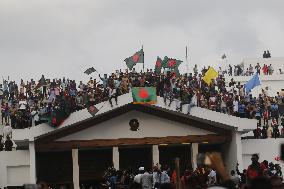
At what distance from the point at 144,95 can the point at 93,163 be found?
4.60m

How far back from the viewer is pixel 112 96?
27.9 m

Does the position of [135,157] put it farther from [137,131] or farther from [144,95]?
[144,95]

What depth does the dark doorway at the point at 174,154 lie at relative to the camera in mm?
30703

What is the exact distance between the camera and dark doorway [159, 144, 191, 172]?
30.7 m

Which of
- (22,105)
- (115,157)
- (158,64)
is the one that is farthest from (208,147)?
(22,105)

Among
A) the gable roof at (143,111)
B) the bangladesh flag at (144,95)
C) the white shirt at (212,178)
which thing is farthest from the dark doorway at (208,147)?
the white shirt at (212,178)

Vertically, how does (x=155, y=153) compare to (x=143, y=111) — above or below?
below

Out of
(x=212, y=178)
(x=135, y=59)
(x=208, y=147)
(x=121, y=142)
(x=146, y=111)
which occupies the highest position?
(x=135, y=59)

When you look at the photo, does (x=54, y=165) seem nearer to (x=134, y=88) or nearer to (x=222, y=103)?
(x=134, y=88)

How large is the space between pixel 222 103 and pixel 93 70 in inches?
271

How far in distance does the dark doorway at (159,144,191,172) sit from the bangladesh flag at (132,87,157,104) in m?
3.69

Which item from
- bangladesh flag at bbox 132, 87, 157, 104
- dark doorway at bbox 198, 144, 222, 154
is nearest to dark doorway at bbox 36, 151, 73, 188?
bangladesh flag at bbox 132, 87, 157, 104

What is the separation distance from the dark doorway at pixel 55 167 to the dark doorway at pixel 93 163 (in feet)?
1.92

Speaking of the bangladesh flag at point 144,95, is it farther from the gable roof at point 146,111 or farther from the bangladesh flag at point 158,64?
the bangladesh flag at point 158,64
